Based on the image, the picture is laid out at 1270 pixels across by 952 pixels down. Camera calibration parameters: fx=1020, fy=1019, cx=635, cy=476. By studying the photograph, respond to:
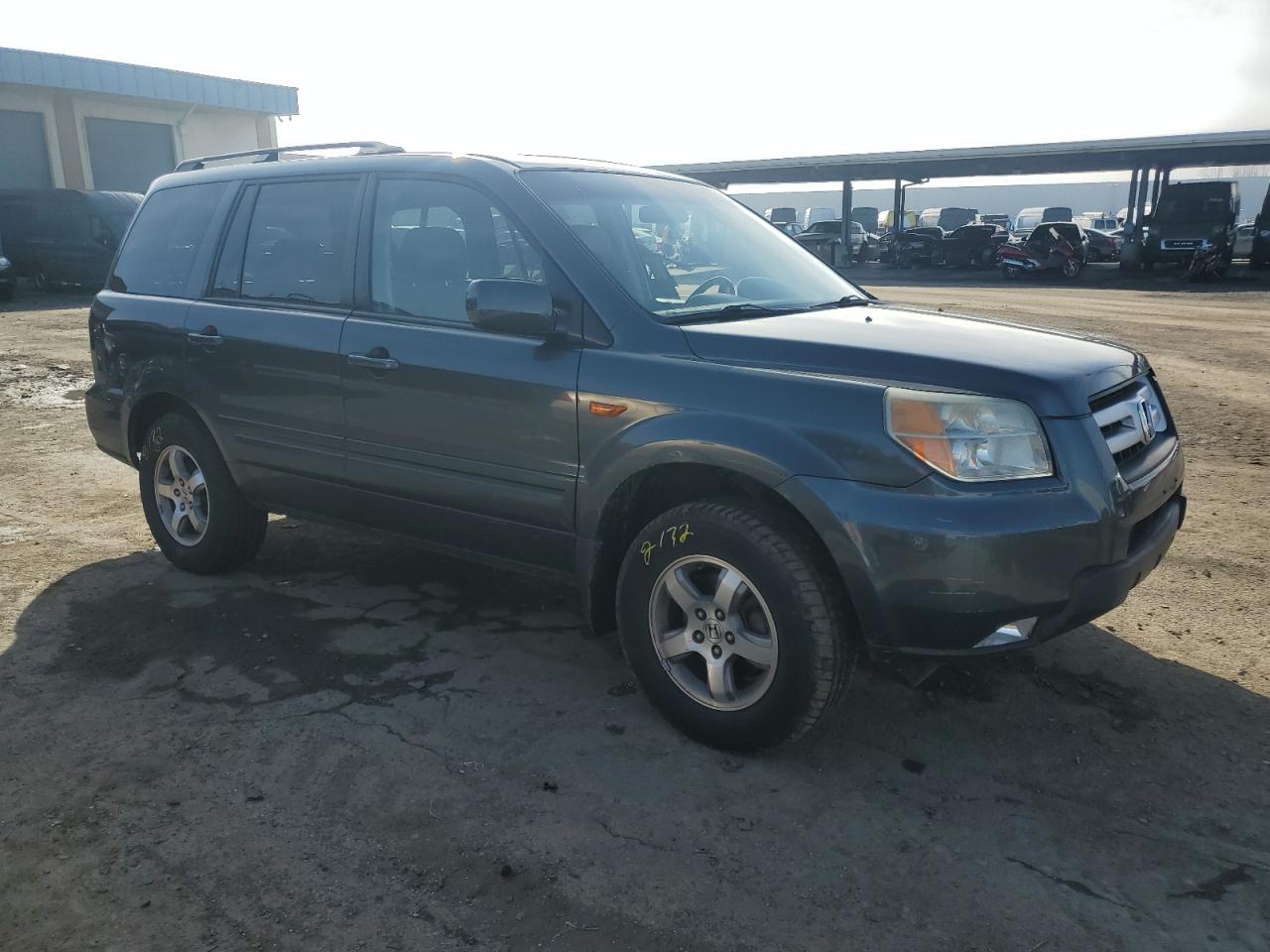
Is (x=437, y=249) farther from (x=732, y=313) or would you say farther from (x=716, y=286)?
(x=732, y=313)

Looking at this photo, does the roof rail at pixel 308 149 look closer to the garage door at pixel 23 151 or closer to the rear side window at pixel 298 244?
the rear side window at pixel 298 244

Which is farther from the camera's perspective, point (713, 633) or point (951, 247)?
point (951, 247)

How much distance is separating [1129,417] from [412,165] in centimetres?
275

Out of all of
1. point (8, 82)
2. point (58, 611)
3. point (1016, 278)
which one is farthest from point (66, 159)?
point (58, 611)

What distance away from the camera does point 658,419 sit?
321 cm

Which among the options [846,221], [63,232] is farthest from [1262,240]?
[63,232]

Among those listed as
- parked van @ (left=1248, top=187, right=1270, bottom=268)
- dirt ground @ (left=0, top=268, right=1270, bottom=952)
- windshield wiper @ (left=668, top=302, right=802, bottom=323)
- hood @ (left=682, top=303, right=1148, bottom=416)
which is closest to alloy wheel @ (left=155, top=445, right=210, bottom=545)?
dirt ground @ (left=0, top=268, right=1270, bottom=952)

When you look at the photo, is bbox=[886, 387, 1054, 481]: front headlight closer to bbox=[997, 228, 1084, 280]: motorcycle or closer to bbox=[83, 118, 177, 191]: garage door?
bbox=[997, 228, 1084, 280]: motorcycle

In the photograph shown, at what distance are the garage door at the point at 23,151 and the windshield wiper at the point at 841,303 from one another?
99.7 feet

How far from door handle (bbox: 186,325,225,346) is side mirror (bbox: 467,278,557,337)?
169 centimetres

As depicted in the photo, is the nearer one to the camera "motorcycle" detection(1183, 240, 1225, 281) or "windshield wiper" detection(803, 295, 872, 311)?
"windshield wiper" detection(803, 295, 872, 311)

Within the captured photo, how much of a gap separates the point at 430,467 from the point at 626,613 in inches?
38.7

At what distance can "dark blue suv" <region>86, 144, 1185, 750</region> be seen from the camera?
9.37 feet

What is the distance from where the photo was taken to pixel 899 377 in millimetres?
2938
